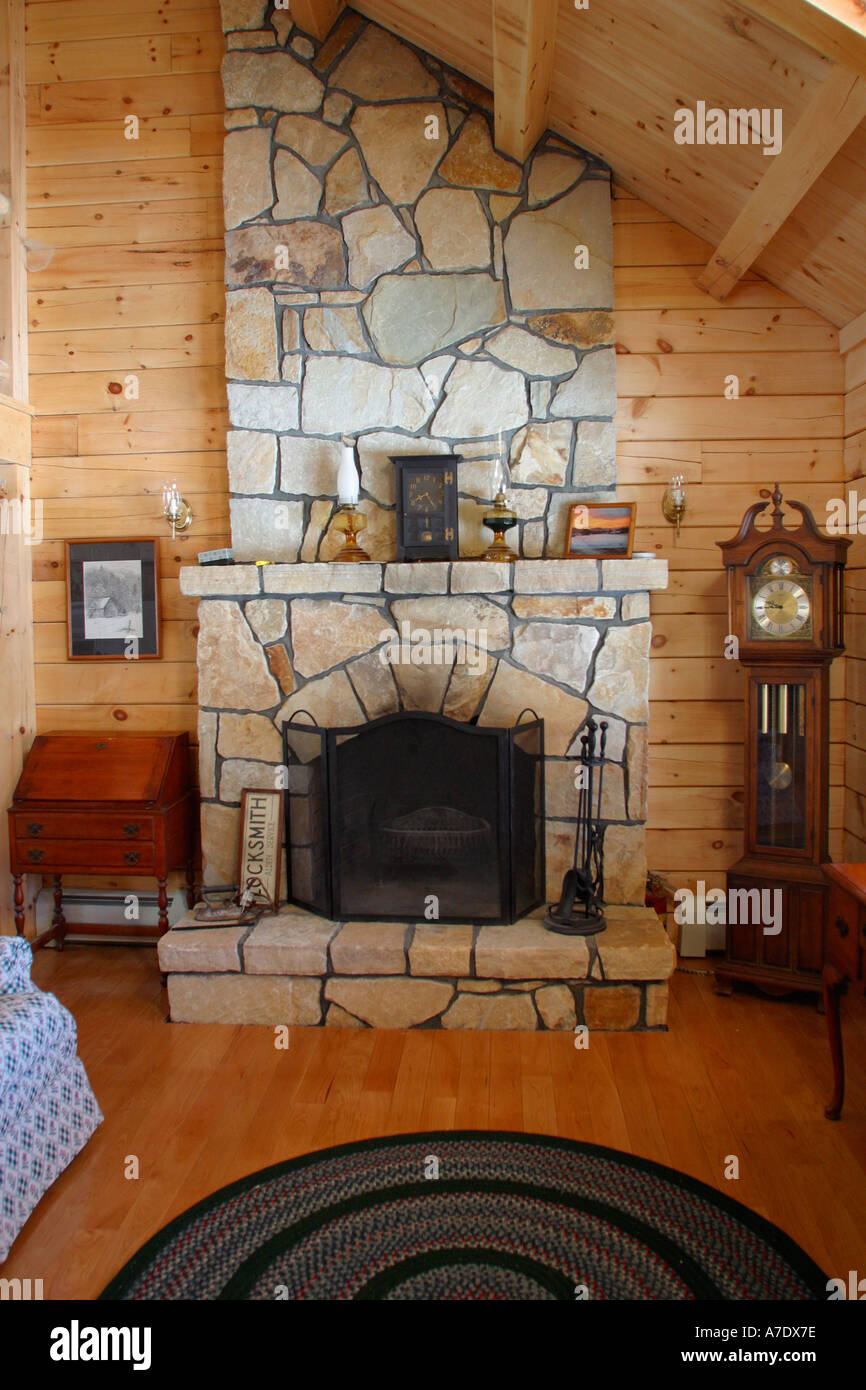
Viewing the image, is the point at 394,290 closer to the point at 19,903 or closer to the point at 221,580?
the point at 221,580

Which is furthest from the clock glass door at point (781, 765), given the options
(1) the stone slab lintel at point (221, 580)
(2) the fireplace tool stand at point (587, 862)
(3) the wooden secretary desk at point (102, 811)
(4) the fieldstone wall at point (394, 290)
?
(3) the wooden secretary desk at point (102, 811)

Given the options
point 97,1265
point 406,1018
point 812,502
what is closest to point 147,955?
point 406,1018

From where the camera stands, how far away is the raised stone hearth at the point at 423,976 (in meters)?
3.01

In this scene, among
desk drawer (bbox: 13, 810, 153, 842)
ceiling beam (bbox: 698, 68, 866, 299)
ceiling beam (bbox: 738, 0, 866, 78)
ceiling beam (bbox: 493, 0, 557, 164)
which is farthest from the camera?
desk drawer (bbox: 13, 810, 153, 842)

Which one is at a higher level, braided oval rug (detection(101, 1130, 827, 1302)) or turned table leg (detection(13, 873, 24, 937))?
turned table leg (detection(13, 873, 24, 937))

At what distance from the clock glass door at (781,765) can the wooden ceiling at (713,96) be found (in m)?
1.33

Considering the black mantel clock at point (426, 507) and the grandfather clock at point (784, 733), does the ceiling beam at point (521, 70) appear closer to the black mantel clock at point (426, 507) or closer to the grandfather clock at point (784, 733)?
the black mantel clock at point (426, 507)

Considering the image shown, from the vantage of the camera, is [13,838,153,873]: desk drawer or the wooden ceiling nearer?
the wooden ceiling

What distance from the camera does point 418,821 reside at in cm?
324

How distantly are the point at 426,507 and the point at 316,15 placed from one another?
5.56 ft

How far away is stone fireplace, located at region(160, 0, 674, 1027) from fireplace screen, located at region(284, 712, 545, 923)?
100 mm

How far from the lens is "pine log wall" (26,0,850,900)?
3430mm

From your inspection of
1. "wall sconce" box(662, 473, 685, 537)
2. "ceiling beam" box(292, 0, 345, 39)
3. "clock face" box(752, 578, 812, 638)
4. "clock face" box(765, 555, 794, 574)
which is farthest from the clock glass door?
"ceiling beam" box(292, 0, 345, 39)

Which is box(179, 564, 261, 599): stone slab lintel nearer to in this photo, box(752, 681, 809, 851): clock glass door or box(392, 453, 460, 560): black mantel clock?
box(392, 453, 460, 560): black mantel clock
